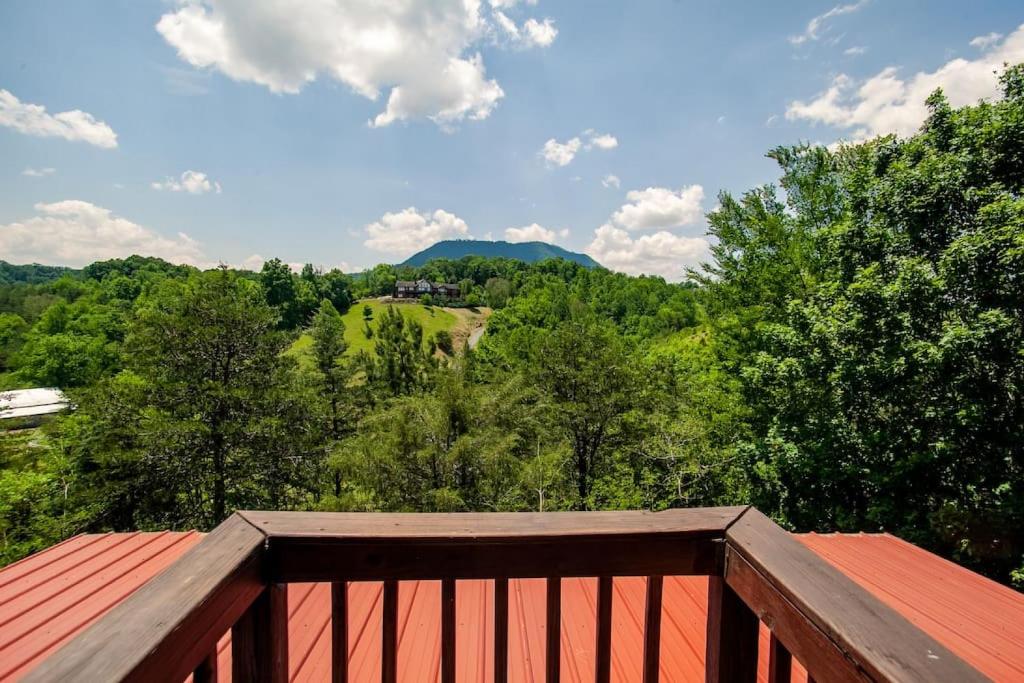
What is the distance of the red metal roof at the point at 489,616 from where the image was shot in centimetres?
193

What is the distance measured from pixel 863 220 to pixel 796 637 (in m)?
9.77

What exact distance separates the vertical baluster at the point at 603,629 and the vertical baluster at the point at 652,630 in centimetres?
9

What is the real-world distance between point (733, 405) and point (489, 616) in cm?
1018

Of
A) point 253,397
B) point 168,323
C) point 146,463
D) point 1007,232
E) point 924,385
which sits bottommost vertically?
point 146,463

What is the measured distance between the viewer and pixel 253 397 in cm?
1048

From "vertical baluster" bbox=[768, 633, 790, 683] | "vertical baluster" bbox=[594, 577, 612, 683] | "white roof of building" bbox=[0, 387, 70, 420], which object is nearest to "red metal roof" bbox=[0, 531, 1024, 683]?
"vertical baluster" bbox=[594, 577, 612, 683]

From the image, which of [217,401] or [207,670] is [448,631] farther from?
[217,401]

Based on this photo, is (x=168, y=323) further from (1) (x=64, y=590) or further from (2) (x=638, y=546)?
(2) (x=638, y=546)

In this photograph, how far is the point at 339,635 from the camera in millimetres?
1079

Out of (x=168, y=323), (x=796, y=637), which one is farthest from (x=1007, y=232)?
(x=168, y=323)

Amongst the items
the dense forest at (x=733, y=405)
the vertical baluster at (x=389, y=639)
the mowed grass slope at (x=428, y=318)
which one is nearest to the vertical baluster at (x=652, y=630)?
the vertical baluster at (x=389, y=639)

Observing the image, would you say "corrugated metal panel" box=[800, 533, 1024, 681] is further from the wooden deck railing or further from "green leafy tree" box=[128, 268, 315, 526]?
"green leafy tree" box=[128, 268, 315, 526]

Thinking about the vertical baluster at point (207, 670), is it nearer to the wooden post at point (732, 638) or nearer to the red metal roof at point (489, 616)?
the wooden post at point (732, 638)

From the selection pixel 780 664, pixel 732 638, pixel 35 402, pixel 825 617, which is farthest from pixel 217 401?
pixel 35 402
